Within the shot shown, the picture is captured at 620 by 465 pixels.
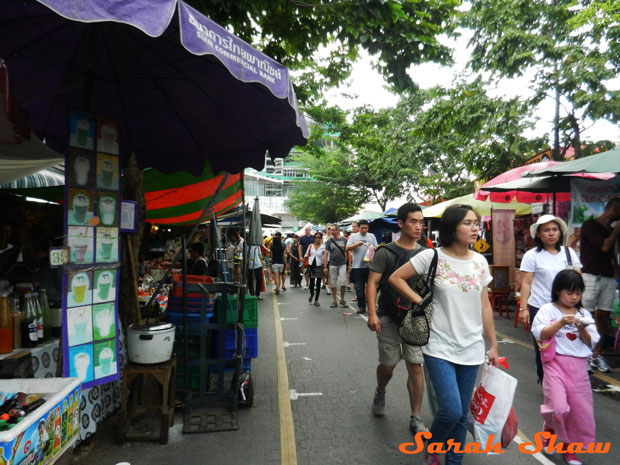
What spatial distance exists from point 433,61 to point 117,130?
4526 mm

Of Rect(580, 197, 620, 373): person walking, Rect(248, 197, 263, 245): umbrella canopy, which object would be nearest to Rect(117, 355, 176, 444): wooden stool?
Rect(248, 197, 263, 245): umbrella canopy

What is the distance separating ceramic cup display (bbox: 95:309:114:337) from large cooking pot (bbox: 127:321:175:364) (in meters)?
0.18

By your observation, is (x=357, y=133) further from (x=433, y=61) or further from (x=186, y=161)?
(x=186, y=161)

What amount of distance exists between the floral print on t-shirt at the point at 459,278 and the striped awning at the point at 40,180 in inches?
216

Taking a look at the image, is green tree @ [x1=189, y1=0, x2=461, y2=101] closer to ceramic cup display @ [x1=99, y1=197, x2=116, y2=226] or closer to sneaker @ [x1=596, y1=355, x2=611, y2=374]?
ceramic cup display @ [x1=99, y1=197, x2=116, y2=226]

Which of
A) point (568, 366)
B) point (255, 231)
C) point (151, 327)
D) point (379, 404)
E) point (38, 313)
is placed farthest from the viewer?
point (255, 231)

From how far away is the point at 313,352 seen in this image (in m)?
6.27

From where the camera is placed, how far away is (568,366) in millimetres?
3281

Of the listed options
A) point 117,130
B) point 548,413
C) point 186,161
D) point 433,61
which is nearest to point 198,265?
point 186,161

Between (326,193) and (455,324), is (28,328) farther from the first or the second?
(326,193)

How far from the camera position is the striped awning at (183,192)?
7.42 m

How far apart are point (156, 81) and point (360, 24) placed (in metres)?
2.66

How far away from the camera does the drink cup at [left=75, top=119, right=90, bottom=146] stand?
10.7 feet

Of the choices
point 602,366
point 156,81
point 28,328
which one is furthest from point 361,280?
point 28,328
